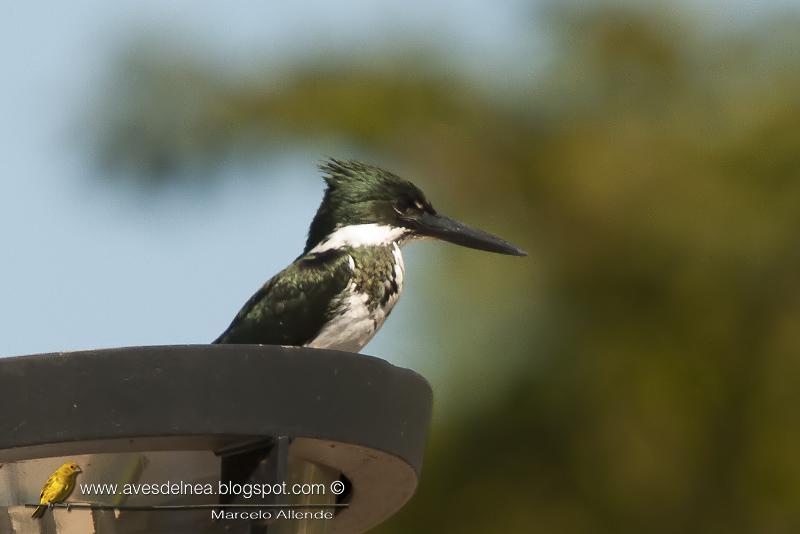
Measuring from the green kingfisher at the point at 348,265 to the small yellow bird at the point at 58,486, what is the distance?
173 centimetres

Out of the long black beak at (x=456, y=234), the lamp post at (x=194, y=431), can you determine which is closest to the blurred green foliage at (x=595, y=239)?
the long black beak at (x=456, y=234)

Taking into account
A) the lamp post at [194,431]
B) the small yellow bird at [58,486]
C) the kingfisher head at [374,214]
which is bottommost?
the small yellow bird at [58,486]

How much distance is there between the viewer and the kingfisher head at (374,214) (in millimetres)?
5656

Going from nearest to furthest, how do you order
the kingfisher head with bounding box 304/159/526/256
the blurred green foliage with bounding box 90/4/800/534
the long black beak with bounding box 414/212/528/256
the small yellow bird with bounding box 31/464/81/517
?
1. the small yellow bird with bounding box 31/464/81/517
2. the kingfisher head with bounding box 304/159/526/256
3. the long black beak with bounding box 414/212/528/256
4. the blurred green foliage with bounding box 90/4/800/534

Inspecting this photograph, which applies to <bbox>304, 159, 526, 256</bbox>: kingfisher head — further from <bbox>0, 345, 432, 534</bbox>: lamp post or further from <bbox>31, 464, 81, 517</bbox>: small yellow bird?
<bbox>31, 464, 81, 517</bbox>: small yellow bird

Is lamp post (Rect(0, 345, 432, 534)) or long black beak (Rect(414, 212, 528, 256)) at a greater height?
long black beak (Rect(414, 212, 528, 256))

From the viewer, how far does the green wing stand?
5.22 metres

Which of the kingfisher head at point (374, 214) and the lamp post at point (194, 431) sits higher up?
the kingfisher head at point (374, 214)

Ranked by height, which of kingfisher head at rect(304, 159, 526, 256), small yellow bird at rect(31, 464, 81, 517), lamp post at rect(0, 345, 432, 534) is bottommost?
small yellow bird at rect(31, 464, 81, 517)

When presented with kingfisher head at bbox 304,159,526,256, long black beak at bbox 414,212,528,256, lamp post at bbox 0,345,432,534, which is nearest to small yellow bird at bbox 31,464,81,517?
lamp post at bbox 0,345,432,534

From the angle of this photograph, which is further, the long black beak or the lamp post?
the long black beak

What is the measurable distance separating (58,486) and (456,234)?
261 cm

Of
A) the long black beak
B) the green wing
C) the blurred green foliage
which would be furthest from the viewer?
the blurred green foliage

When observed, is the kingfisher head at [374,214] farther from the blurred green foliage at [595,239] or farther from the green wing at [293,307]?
the blurred green foliage at [595,239]
